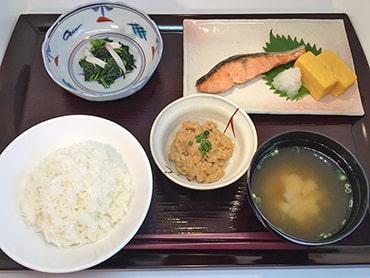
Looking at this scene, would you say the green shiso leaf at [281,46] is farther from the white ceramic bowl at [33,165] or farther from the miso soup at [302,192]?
the white ceramic bowl at [33,165]

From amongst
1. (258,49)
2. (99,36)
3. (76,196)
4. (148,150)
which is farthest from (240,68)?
(76,196)

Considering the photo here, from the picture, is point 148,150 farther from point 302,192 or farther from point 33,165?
point 302,192

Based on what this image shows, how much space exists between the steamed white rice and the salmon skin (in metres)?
0.49

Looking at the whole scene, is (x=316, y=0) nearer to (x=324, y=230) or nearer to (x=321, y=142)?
(x=321, y=142)

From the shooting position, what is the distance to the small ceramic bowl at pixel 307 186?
130 cm

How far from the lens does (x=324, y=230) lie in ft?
4.29

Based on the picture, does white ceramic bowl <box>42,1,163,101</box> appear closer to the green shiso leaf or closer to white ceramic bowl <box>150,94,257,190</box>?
white ceramic bowl <box>150,94,257,190</box>

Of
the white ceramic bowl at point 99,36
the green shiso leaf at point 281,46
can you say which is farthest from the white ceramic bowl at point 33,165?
the green shiso leaf at point 281,46

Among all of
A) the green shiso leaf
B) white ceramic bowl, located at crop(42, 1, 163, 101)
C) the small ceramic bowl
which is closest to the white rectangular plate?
the green shiso leaf

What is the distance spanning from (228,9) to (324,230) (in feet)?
3.62

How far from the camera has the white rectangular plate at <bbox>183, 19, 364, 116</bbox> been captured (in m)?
1.65

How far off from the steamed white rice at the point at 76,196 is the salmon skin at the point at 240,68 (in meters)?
0.49

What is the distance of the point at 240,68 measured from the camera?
169 centimetres

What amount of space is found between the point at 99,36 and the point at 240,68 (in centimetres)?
63
